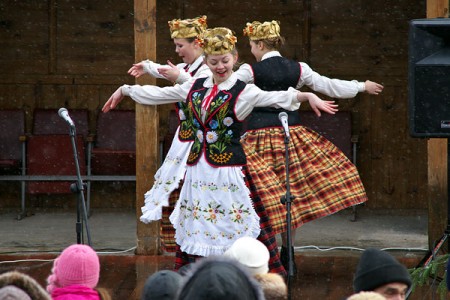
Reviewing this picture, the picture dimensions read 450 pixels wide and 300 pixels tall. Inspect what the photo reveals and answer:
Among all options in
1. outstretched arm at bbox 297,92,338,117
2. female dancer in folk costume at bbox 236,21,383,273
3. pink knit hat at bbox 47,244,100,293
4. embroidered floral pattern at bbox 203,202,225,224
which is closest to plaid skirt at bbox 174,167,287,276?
embroidered floral pattern at bbox 203,202,225,224

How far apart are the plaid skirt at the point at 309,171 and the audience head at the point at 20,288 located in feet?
13.7

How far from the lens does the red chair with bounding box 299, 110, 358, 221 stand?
10852mm

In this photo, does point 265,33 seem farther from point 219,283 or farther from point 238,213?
point 219,283

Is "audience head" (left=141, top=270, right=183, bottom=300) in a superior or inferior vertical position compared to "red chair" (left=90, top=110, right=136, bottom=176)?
inferior

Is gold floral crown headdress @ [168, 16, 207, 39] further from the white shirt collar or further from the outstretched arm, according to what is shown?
the outstretched arm

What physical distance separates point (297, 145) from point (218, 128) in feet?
3.96

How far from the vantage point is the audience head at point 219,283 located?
10.3 ft

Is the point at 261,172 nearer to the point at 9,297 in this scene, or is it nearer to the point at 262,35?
the point at 262,35

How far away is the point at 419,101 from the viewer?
18.2ft

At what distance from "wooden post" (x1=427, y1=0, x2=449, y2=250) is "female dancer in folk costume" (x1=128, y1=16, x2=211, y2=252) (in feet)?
6.16

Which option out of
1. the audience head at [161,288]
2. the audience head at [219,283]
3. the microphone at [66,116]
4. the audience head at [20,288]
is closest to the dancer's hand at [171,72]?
the microphone at [66,116]

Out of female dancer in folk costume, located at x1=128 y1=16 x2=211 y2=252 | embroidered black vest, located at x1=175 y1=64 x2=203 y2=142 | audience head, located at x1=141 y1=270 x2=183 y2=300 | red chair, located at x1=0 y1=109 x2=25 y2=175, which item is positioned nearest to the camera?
audience head, located at x1=141 y1=270 x2=183 y2=300

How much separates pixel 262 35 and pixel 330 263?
5.54 ft

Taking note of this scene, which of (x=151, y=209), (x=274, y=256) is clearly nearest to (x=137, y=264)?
(x=151, y=209)
